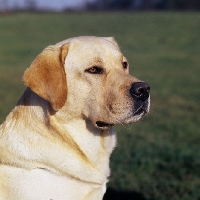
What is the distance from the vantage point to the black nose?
3758mm

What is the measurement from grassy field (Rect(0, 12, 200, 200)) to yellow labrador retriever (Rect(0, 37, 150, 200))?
129cm

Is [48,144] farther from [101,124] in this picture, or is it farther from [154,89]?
[154,89]

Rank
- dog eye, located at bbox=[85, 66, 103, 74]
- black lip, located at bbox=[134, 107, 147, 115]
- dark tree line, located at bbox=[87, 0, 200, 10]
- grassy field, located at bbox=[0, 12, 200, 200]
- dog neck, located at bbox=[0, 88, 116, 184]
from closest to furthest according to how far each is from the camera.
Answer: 1. dog neck, located at bbox=[0, 88, 116, 184]
2. black lip, located at bbox=[134, 107, 147, 115]
3. dog eye, located at bbox=[85, 66, 103, 74]
4. grassy field, located at bbox=[0, 12, 200, 200]
5. dark tree line, located at bbox=[87, 0, 200, 10]

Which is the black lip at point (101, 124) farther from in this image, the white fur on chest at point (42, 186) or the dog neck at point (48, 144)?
the white fur on chest at point (42, 186)

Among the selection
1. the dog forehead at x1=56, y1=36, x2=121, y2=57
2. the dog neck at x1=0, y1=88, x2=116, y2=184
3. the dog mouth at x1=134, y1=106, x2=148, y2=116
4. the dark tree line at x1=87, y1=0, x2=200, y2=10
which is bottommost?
the dark tree line at x1=87, y1=0, x2=200, y2=10

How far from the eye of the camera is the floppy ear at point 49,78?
3.62m

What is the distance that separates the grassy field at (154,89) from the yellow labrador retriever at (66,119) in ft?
4.24

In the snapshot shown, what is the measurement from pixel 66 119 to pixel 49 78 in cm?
41

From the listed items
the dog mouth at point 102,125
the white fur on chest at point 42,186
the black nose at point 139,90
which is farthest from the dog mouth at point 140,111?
the white fur on chest at point 42,186

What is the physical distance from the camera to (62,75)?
3.77m

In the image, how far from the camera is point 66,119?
12.6ft

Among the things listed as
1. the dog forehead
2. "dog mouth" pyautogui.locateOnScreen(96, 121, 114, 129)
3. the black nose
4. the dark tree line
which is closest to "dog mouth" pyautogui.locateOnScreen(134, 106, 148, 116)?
the black nose

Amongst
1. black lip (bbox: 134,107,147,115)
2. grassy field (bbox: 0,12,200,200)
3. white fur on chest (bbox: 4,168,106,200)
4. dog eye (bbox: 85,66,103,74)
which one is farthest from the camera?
grassy field (bbox: 0,12,200,200)

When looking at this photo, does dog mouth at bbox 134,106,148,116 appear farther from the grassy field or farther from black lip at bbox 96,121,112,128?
the grassy field
